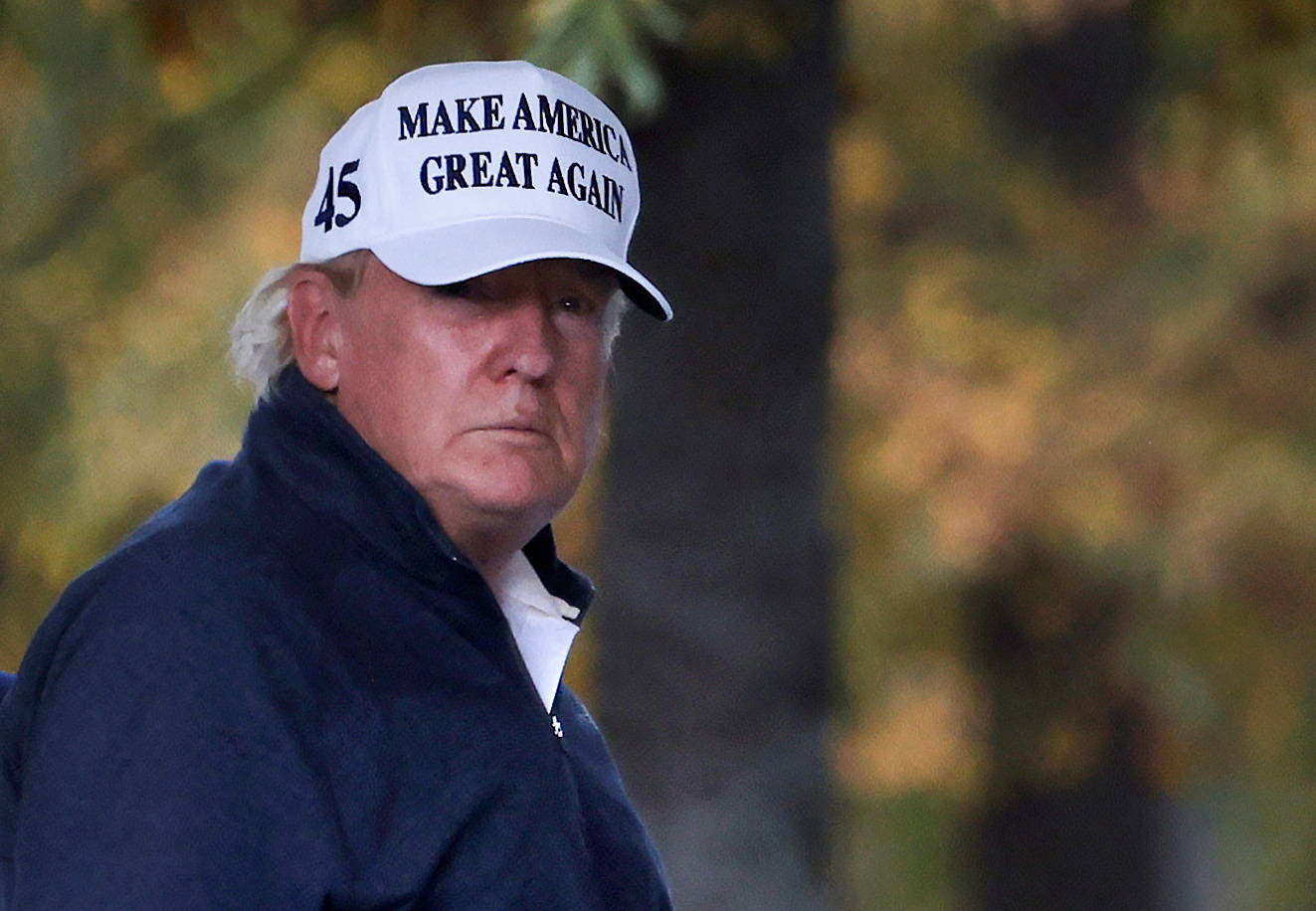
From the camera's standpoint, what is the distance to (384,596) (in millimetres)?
2332

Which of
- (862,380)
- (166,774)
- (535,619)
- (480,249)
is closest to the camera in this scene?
(166,774)

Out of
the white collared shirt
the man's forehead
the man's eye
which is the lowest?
the white collared shirt

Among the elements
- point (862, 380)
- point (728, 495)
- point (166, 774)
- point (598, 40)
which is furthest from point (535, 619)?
point (862, 380)

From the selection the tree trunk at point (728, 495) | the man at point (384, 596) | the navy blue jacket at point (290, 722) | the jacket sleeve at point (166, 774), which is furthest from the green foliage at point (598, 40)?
the jacket sleeve at point (166, 774)

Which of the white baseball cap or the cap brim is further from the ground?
the white baseball cap

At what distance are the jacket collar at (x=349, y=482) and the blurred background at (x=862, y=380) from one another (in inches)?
61.9

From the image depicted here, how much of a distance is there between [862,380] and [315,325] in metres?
6.06

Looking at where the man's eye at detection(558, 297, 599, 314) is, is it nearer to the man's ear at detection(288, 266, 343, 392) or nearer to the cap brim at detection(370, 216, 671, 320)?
the cap brim at detection(370, 216, 671, 320)

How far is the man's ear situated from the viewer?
8.47ft

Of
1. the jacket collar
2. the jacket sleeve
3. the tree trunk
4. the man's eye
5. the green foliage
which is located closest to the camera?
the jacket sleeve

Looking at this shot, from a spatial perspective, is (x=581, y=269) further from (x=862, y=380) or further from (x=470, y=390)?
(x=862, y=380)

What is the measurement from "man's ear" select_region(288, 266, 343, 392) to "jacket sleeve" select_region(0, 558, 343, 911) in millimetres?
491

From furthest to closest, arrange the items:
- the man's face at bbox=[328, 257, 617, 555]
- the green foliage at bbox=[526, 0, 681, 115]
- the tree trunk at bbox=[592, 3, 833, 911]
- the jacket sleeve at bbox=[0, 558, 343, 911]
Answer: the tree trunk at bbox=[592, 3, 833, 911] → the green foliage at bbox=[526, 0, 681, 115] → the man's face at bbox=[328, 257, 617, 555] → the jacket sleeve at bbox=[0, 558, 343, 911]

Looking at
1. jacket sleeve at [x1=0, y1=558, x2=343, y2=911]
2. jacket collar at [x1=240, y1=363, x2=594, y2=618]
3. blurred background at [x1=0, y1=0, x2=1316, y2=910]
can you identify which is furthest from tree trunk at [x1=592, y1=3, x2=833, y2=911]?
jacket sleeve at [x1=0, y1=558, x2=343, y2=911]
